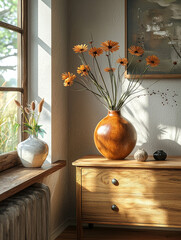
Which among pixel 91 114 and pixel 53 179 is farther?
pixel 91 114

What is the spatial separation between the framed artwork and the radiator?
4.14ft

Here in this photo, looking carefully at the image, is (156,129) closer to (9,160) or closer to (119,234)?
(119,234)

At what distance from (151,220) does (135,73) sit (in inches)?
45.6

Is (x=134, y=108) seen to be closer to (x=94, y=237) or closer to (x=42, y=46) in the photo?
(x=42, y=46)

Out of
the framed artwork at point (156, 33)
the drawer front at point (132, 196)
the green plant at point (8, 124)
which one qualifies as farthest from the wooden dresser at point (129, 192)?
the framed artwork at point (156, 33)

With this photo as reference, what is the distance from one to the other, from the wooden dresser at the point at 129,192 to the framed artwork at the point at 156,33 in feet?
2.47

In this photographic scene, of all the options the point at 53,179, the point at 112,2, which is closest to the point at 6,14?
the point at 112,2

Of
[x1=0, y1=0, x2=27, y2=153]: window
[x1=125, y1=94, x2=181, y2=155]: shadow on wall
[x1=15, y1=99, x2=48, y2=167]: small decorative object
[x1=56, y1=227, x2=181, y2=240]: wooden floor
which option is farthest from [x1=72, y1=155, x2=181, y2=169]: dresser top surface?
[x1=56, y1=227, x2=181, y2=240]: wooden floor

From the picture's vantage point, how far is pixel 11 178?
213cm

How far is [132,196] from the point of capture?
8.45ft

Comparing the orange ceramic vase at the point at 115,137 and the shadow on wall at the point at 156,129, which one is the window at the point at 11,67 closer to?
the orange ceramic vase at the point at 115,137

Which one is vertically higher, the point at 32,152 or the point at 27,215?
the point at 32,152

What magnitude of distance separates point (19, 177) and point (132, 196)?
850 millimetres

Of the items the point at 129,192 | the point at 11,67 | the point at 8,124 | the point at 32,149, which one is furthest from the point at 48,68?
the point at 129,192
